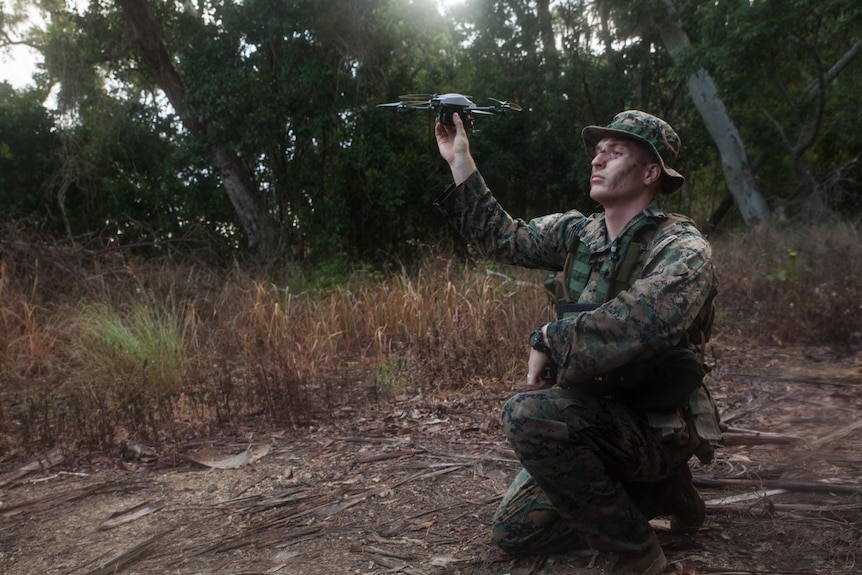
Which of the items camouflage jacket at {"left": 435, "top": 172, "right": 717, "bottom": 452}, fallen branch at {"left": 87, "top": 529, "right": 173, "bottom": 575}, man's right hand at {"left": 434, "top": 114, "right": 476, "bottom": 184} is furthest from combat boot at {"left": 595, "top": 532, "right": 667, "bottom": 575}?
fallen branch at {"left": 87, "top": 529, "right": 173, "bottom": 575}

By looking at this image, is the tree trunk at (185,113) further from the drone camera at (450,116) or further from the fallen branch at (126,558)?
the drone camera at (450,116)

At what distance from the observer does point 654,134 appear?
8.77 feet

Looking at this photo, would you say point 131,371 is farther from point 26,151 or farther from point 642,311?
point 26,151

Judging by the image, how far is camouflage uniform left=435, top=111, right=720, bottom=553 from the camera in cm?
225

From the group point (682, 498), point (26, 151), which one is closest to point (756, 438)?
point (682, 498)

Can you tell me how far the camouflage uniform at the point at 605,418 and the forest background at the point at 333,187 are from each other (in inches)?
99.5

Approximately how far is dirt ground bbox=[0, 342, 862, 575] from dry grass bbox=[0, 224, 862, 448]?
354mm

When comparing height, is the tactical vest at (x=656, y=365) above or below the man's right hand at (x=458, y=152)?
below

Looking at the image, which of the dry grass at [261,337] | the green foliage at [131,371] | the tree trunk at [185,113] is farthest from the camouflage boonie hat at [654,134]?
the tree trunk at [185,113]

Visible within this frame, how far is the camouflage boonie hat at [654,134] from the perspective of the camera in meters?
2.66

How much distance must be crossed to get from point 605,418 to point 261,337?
419cm

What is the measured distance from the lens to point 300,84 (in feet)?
38.7

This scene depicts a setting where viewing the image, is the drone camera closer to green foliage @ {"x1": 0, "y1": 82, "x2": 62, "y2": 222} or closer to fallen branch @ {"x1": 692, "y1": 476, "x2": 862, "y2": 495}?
fallen branch @ {"x1": 692, "y1": 476, "x2": 862, "y2": 495}

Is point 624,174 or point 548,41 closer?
point 624,174
